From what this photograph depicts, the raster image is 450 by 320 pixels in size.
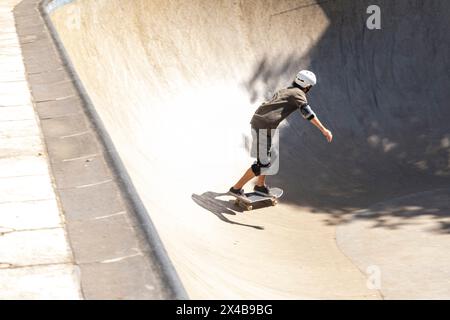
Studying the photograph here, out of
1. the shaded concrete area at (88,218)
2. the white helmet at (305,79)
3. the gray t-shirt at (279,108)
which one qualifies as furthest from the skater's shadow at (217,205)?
the shaded concrete area at (88,218)

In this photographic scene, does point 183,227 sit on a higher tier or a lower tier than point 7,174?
lower

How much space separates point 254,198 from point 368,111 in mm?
4263

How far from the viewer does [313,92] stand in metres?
12.3

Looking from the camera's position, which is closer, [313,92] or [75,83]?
[75,83]

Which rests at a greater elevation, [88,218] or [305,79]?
[305,79]

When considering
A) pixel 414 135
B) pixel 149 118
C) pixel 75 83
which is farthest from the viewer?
pixel 414 135

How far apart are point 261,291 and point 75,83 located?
354cm

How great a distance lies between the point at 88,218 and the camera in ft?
16.0

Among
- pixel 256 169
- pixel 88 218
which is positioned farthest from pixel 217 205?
pixel 88 218

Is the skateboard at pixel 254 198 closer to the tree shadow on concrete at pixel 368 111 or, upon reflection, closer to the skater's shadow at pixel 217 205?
the skater's shadow at pixel 217 205

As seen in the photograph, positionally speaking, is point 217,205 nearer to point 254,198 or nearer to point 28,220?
point 254,198
